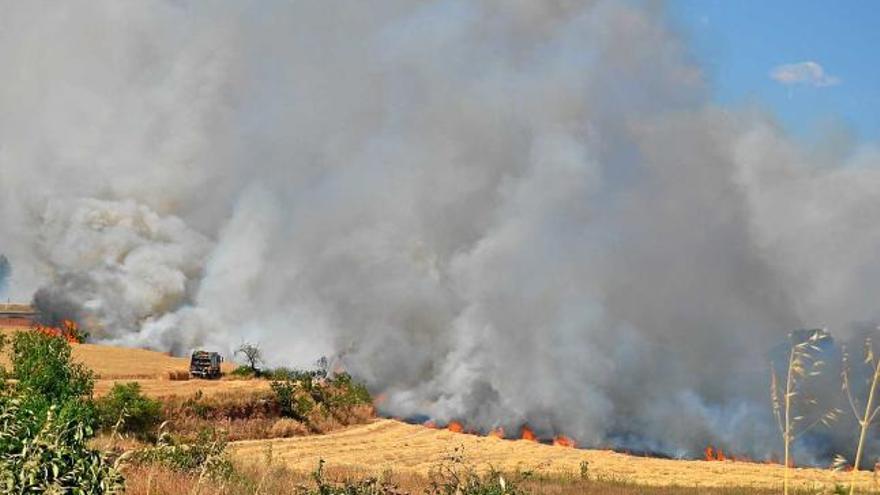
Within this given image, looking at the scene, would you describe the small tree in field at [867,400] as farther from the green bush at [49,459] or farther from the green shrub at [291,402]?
the green shrub at [291,402]

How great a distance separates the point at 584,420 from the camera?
5766 cm

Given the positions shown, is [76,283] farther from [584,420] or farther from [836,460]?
[836,460]

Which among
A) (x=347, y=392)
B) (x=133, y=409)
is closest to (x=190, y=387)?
(x=347, y=392)

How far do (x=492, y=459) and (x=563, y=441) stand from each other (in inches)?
432

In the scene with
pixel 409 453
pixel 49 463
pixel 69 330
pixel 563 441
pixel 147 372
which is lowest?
pixel 49 463

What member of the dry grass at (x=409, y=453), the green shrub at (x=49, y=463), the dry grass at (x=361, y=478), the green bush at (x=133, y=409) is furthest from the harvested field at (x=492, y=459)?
the green shrub at (x=49, y=463)

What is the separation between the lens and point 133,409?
1508 inches

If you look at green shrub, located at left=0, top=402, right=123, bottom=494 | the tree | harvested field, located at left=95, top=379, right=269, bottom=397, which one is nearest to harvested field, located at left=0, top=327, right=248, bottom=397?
harvested field, located at left=95, top=379, right=269, bottom=397

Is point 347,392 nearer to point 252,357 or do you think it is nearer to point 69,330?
point 252,357

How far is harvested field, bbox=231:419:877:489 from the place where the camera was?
123 feet

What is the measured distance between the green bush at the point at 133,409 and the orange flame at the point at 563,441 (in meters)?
22.9

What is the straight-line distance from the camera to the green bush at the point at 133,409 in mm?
38938

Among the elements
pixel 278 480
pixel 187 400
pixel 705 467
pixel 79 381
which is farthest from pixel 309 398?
pixel 278 480

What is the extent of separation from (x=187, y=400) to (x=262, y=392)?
5.32m
